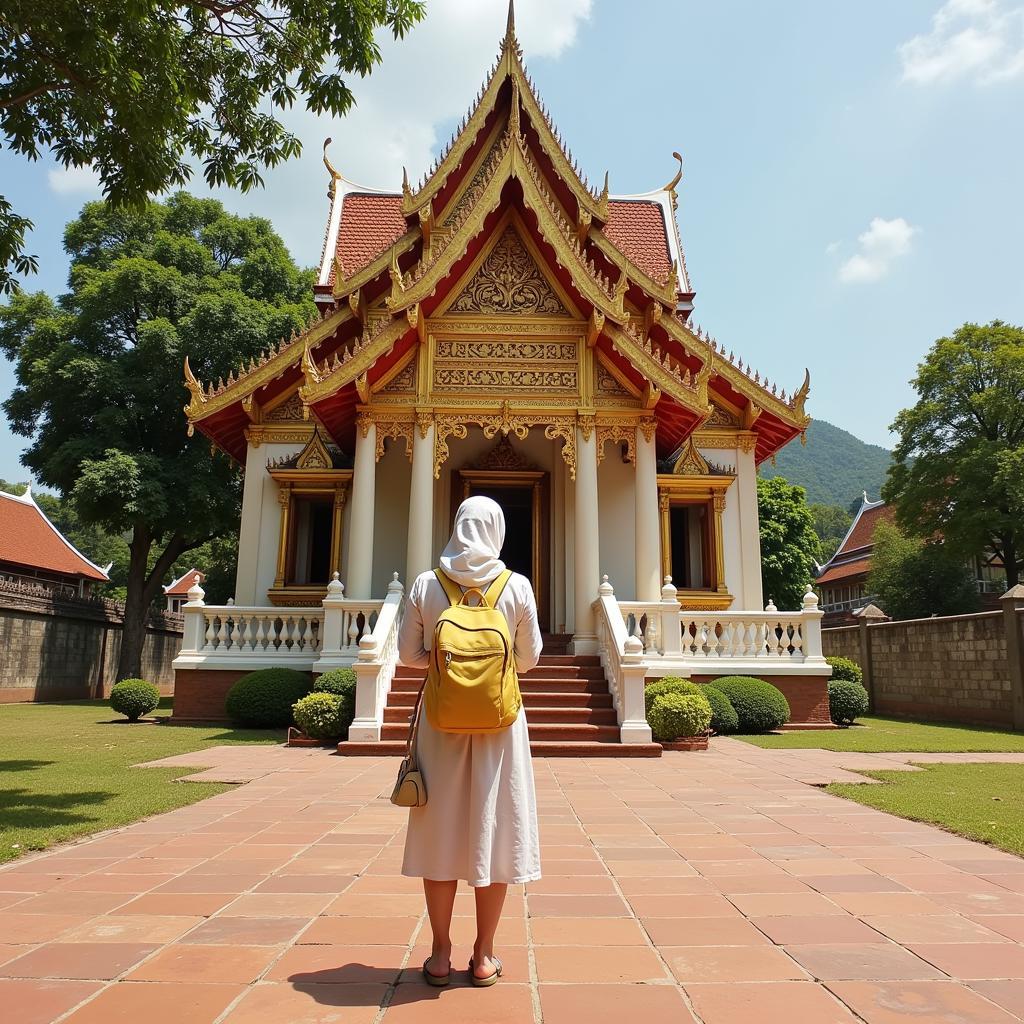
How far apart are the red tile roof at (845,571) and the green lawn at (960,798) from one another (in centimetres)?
3134

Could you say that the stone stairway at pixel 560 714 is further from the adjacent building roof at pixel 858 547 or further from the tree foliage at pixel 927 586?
the adjacent building roof at pixel 858 547

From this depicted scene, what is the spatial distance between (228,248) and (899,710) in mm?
21026

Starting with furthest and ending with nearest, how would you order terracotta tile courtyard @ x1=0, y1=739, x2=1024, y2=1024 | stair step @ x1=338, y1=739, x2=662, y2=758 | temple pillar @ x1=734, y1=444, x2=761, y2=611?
temple pillar @ x1=734, y1=444, x2=761, y2=611 < stair step @ x1=338, y1=739, x2=662, y2=758 < terracotta tile courtyard @ x1=0, y1=739, x2=1024, y2=1024

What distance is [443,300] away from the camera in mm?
11938


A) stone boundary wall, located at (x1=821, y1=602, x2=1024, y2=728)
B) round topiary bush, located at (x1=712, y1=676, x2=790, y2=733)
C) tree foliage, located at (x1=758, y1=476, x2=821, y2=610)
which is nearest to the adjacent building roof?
tree foliage, located at (x1=758, y1=476, x2=821, y2=610)

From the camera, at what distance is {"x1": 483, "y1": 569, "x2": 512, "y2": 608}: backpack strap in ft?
9.41

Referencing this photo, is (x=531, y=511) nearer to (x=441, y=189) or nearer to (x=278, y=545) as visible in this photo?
(x=278, y=545)

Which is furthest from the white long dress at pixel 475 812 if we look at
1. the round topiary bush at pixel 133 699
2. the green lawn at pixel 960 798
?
the round topiary bush at pixel 133 699

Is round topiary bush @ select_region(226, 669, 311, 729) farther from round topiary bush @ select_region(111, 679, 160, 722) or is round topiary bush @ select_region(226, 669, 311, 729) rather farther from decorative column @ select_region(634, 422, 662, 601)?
decorative column @ select_region(634, 422, 662, 601)

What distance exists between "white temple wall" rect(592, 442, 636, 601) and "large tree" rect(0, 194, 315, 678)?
11025 millimetres

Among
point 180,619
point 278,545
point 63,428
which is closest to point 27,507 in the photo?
point 180,619

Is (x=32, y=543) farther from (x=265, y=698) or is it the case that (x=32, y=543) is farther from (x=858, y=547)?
(x=858, y=547)

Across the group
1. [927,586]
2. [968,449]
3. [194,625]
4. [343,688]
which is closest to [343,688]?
[343,688]

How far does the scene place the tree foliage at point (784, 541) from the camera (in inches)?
1107
